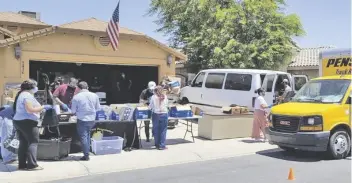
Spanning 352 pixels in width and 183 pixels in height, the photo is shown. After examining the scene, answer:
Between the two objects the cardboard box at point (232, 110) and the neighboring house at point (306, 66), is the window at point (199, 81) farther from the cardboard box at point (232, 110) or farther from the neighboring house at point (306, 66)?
the neighboring house at point (306, 66)

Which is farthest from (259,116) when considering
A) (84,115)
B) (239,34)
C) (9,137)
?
(239,34)

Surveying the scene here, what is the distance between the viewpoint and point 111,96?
1942 centimetres

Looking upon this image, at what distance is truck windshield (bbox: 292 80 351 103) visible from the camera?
→ 973 cm

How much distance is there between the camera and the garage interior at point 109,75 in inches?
676

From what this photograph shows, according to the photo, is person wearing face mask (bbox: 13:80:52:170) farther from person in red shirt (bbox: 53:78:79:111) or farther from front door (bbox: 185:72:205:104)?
front door (bbox: 185:72:205:104)

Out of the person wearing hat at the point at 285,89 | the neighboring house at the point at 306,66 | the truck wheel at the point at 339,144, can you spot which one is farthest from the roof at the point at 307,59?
the truck wheel at the point at 339,144

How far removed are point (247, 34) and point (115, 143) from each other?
13825 millimetres

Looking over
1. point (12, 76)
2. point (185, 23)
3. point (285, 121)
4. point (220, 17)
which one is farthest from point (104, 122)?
point (185, 23)

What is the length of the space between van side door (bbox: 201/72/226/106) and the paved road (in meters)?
5.62

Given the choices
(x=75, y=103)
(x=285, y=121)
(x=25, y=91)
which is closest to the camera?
(x=25, y=91)

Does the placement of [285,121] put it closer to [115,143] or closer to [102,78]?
[115,143]

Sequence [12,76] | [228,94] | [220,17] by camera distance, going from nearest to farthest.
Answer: [12,76] < [228,94] < [220,17]

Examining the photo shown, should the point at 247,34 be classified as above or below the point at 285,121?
above

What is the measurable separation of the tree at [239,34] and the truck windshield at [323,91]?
10.2 metres
